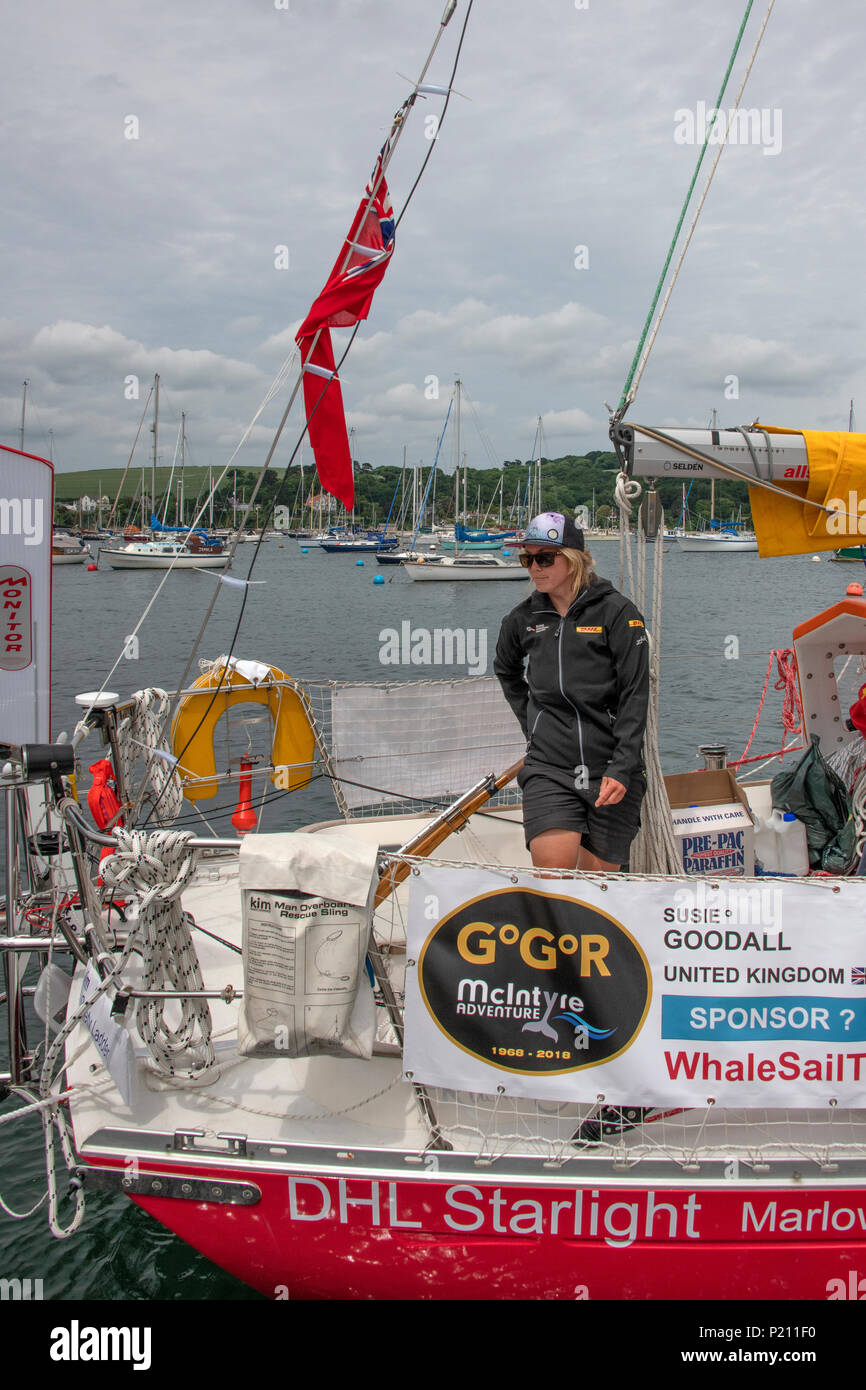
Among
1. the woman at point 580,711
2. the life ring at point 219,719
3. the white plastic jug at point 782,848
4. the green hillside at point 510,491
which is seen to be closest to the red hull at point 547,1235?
the woman at point 580,711

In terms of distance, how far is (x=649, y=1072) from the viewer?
10.9 ft

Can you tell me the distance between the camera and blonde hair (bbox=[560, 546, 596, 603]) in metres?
4.06

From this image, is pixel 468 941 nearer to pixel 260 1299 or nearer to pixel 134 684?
pixel 260 1299

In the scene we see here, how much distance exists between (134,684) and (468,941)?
83.8ft

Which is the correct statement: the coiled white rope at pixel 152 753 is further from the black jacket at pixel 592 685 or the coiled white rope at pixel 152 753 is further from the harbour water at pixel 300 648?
the black jacket at pixel 592 685

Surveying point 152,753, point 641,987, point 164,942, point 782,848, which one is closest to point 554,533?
point 641,987

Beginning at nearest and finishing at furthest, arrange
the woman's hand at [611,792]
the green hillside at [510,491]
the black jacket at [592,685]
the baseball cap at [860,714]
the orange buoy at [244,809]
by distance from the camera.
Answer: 1. the woman's hand at [611,792]
2. the black jacket at [592,685]
3. the baseball cap at [860,714]
4. the orange buoy at [244,809]
5. the green hillside at [510,491]

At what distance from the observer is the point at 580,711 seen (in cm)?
402

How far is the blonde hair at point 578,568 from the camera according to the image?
13.3 feet

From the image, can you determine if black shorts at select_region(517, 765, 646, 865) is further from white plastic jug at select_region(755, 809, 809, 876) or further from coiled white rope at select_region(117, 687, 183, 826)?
coiled white rope at select_region(117, 687, 183, 826)

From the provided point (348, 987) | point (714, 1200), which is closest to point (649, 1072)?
point (714, 1200)

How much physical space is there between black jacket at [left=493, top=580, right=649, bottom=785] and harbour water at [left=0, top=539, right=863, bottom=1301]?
2289 millimetres

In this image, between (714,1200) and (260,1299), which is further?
(260,1299)

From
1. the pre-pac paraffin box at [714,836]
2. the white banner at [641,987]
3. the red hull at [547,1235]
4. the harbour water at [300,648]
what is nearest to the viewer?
the white banner at [641,987]
